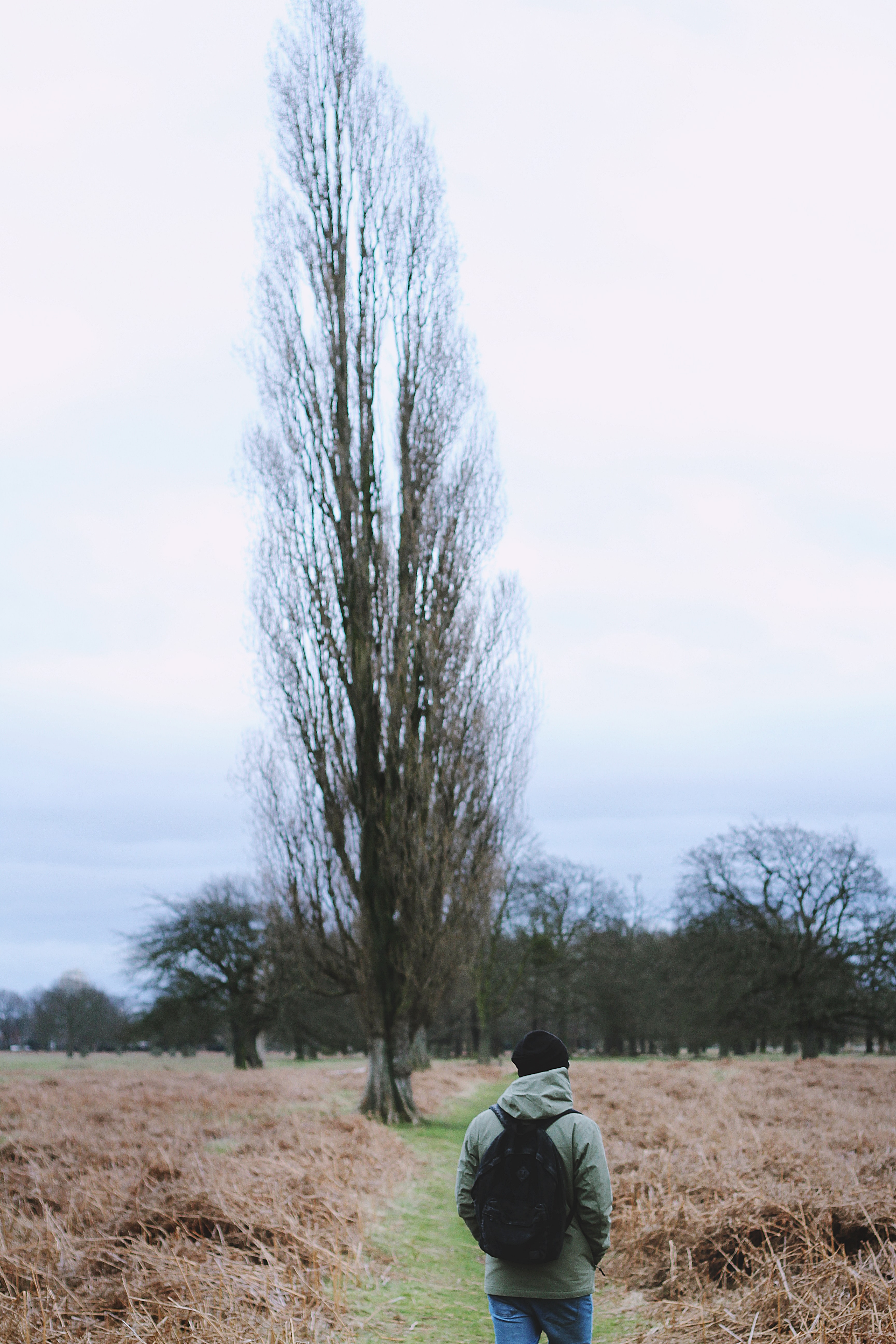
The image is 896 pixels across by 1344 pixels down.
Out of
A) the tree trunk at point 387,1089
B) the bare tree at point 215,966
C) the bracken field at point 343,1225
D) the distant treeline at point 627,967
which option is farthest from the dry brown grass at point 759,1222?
the bare tree at point 215,966

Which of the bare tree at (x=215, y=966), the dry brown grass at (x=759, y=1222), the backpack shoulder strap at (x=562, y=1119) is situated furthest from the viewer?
the bare tree at (x=215, y=966)

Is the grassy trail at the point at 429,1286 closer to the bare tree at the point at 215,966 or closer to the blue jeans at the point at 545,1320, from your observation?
the blue jeans at the point at 545,1320

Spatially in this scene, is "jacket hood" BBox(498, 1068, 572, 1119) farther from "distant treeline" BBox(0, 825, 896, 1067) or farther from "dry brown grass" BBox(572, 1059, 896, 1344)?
"distant treeline" BBox(0, 825, 896, 1067)

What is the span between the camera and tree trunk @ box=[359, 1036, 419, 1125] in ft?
47.3

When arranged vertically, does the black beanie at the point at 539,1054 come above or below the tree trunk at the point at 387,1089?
above

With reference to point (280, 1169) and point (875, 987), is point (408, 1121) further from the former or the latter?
point (875, 987)

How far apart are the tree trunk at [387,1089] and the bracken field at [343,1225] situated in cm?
247

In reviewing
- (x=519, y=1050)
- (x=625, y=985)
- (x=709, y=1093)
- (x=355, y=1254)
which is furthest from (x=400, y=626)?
(x=625, y=985)

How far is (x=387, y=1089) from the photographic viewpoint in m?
14.5

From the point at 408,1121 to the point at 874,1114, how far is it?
20.9ft

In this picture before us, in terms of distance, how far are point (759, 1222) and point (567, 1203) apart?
319 cm

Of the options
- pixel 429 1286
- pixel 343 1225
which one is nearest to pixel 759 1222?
pixel 429 1286

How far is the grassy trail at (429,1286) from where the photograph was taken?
5.28 metres

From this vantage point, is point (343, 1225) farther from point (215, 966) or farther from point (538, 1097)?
point (215, 966)
